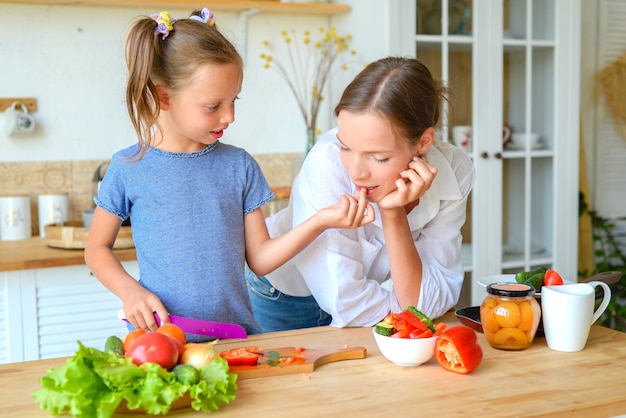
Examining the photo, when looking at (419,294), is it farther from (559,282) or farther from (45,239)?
(45,239)

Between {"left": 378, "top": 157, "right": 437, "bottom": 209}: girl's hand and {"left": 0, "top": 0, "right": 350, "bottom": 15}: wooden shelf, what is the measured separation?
1.72 meters

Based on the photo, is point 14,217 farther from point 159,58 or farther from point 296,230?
point 296,230

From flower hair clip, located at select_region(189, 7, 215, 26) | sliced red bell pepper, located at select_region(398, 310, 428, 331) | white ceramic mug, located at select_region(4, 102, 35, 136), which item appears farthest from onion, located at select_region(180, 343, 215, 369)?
white ceramic mug, located at select_region(4, 102, 35, 136)

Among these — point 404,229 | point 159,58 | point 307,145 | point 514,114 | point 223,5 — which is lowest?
point 404,229

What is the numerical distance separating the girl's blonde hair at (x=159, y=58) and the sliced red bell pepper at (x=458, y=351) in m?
0.72

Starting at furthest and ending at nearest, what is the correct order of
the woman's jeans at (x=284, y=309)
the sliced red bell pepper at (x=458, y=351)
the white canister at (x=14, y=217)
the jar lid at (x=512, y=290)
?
the white canister at (x=14, y=217) < the woman's jeans at (x=284, y=309) < the jar lid at (x=512, y=290) < the sliced red bell pepper at (x=458, y=351)

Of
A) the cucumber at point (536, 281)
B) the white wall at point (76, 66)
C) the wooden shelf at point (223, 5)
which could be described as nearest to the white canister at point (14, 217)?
the white wall at point (76, 66)

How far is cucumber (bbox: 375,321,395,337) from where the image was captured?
4.52 feet

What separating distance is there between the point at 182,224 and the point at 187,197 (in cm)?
6

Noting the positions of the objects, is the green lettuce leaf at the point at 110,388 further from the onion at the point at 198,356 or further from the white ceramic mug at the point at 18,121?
the white ceramic mug at the point at 18,121

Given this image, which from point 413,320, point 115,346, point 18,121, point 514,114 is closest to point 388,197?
point 413,320

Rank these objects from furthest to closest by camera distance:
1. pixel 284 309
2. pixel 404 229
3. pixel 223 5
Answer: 1. pixel 223 5
2. pixel 284 309
3. pixel 404 229

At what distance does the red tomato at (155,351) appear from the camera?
3.84 feet

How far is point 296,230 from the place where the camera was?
5.31 feet
